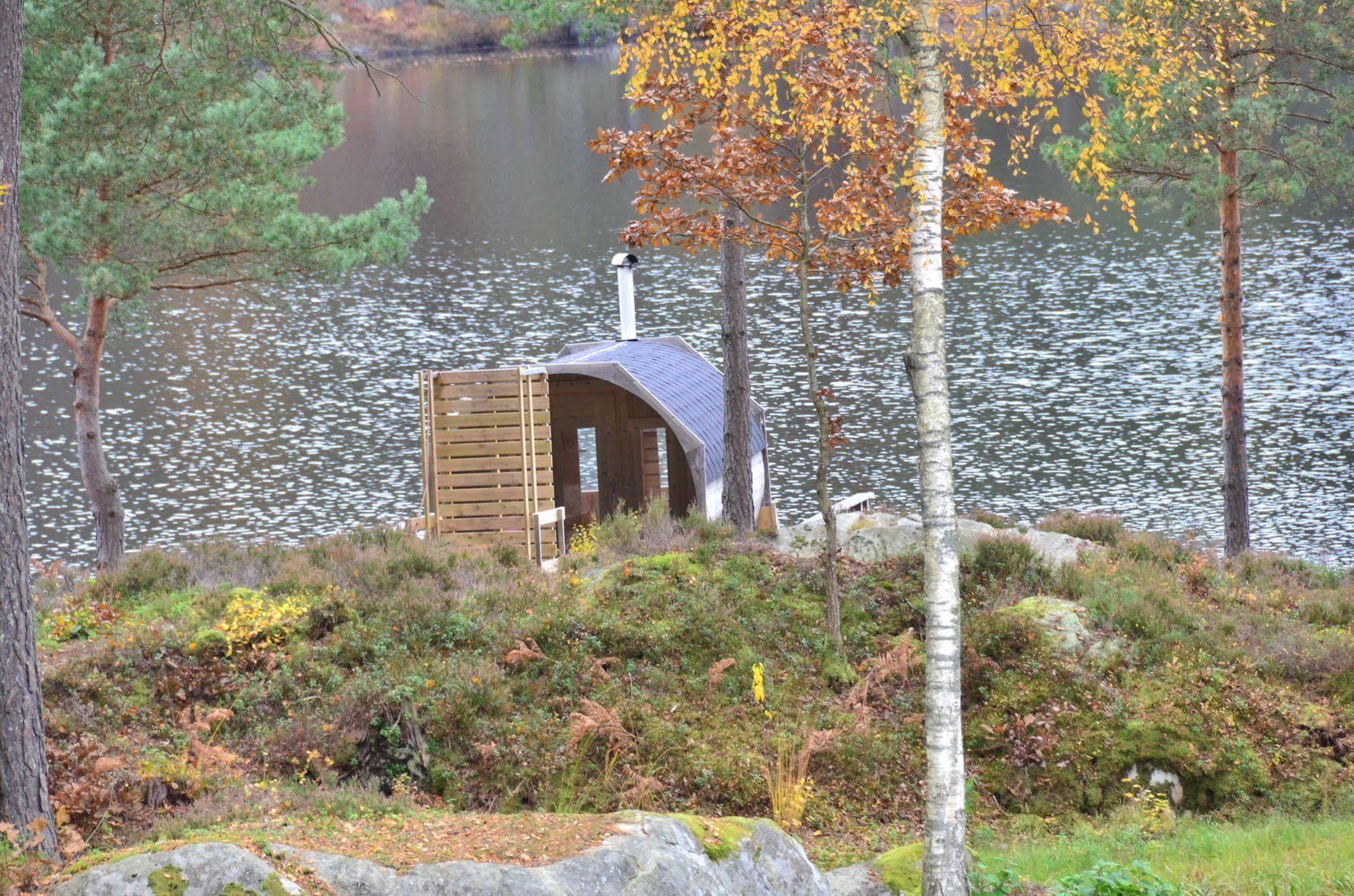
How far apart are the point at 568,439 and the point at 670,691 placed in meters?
10.1

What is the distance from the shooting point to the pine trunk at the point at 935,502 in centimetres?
830

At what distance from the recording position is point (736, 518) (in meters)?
18.1

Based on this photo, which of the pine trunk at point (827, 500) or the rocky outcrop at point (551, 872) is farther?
the pine trunk at point (827, 500)

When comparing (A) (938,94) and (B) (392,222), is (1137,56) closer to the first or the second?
(A) (938,94)

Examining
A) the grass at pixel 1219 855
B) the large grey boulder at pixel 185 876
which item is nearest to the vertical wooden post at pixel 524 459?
the grass at pixel 1219 855

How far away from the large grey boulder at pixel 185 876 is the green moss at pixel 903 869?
13.1ft

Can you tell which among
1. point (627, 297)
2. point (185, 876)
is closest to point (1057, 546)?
point (627, 297)

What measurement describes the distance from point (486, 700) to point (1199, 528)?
1784cm

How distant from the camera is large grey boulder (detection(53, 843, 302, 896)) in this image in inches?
253

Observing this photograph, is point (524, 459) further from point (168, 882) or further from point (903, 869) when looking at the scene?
point (168, 882)

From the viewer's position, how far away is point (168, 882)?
6.43 meters

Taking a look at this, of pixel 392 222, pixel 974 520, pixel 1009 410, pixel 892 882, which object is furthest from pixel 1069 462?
pixel 892 882

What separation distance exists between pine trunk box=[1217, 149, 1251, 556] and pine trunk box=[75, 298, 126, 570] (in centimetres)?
1556

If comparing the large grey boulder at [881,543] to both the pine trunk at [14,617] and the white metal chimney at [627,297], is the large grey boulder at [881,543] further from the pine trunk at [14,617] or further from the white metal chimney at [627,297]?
the pine trunk at [14,617]
